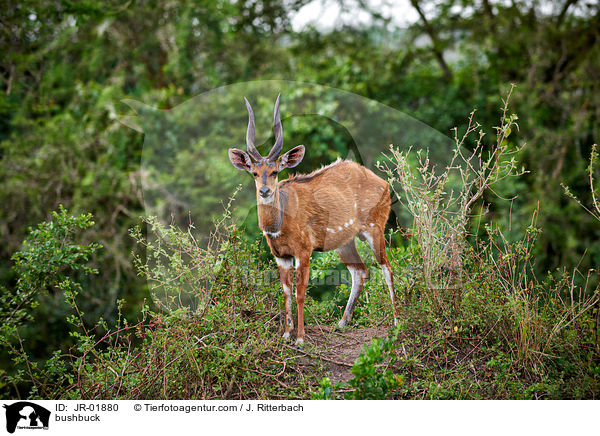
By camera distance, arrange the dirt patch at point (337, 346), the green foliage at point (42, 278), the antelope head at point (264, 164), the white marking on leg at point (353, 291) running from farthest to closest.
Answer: the white marking on leg at point (353, 291) → the green foliage at point (42, 278) → the dirt patch at point (337, 346) → the antelope head at point (264, 164)

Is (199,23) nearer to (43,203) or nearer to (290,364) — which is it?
(43,203)

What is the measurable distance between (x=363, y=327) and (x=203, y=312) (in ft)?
2.78

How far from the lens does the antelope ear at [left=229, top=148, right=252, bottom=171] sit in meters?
2.48

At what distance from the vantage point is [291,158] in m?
2.54

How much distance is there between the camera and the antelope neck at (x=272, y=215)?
8.26 feet

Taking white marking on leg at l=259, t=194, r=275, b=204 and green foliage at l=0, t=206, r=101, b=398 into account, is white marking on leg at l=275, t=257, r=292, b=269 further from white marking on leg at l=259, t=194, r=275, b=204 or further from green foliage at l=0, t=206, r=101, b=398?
green foliage at l=0, t=206, r=101, b=398

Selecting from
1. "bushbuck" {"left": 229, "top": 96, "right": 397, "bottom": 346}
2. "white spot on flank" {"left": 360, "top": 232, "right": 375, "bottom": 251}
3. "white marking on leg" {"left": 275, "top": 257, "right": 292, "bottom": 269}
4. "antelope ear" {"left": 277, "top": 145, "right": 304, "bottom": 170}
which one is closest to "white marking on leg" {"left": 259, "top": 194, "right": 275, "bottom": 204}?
"bushbuck" {"left": 229, "top": 96, "right": 397, "bottom": 346}

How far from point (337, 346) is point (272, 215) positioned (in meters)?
0.75

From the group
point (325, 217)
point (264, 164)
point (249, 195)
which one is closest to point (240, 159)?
point (264, 164)

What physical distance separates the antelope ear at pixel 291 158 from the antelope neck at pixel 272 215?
0.40 feet
